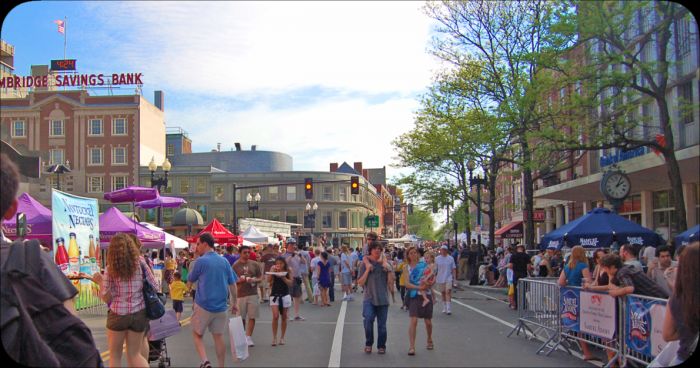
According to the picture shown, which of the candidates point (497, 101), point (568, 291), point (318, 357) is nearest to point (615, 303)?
point (568, 291)

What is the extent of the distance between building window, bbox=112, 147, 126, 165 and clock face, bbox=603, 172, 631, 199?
187ft

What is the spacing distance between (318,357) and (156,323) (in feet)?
9.26

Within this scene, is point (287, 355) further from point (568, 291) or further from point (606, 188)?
point (606, 188)

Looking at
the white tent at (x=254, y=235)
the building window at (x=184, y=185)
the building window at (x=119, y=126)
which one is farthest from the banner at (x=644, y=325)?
the building window at (x=184, y=185)

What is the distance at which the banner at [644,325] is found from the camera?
25.8 ft

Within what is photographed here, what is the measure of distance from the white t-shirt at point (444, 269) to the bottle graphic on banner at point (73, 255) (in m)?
9.25

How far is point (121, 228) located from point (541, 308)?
12.8 metres

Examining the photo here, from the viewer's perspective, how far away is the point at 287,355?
1061 centimetres

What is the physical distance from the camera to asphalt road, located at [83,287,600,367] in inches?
389

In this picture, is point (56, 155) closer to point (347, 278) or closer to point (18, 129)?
point (18, 129)

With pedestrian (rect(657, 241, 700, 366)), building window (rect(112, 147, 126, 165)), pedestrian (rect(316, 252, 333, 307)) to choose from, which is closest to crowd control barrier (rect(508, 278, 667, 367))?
pedestrian (rect(657, 241, 700, 366))

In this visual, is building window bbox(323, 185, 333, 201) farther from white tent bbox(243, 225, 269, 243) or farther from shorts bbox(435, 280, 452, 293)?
shorts bbox(435, 280, 452, 293)

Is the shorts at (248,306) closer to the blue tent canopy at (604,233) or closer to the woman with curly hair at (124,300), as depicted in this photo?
the woman with curly hair at (124,300)

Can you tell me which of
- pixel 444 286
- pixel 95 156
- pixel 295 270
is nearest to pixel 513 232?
pixel 444 286
